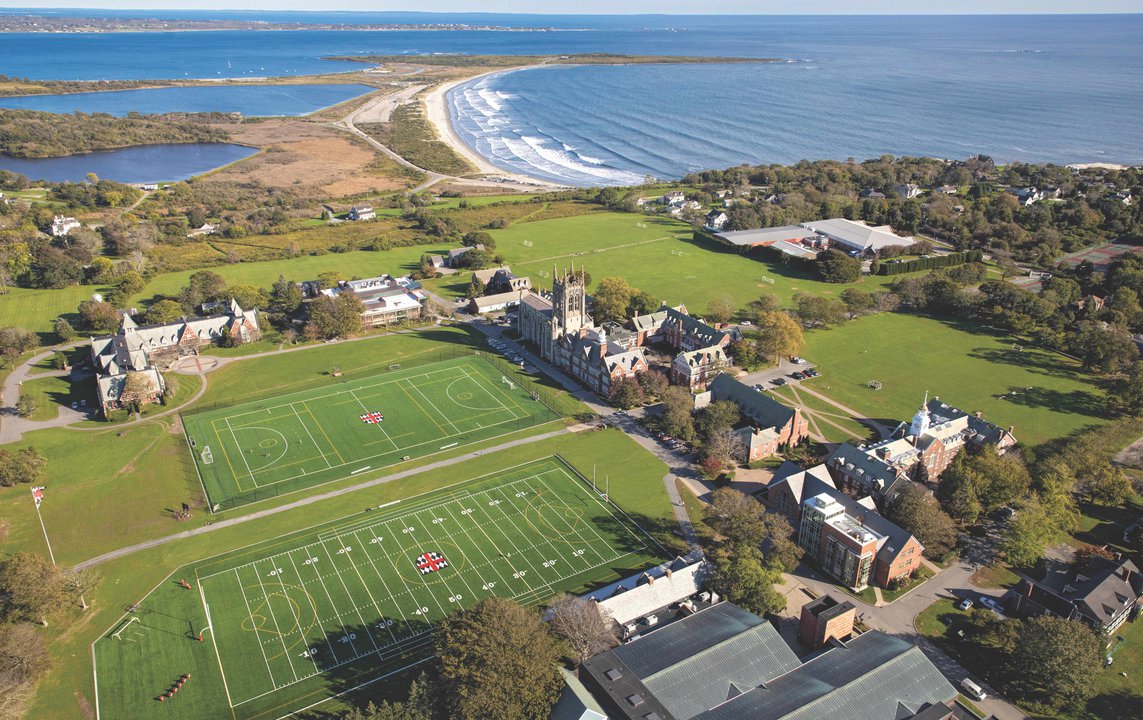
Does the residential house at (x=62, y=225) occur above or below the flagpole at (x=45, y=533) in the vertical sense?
above

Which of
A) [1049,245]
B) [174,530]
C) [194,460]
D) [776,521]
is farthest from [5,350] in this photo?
[1049,245]

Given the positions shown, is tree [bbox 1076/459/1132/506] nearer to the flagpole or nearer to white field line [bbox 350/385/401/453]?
white field line [bbox 350/385/401/453]

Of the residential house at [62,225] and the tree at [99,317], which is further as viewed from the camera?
the residential house at [62,225]

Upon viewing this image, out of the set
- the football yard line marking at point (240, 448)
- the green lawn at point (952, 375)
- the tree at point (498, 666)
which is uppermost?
the tree at point (498, 666)

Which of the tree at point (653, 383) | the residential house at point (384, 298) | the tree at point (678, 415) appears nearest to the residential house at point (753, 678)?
the tree at point (678, 415)

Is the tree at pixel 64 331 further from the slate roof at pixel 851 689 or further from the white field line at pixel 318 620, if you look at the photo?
the slate roof at pixel 851 689

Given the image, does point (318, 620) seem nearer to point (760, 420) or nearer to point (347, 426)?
point (347, 426)

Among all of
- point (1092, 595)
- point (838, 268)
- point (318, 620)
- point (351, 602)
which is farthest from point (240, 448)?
point (838, 268)

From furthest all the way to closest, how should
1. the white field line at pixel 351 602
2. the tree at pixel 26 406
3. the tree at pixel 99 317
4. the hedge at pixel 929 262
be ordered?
the hedge at pixel 929 262 < the tree at pixel 99 317 < the tree at pixel 26 406 < the white field line at pixel 351 602
